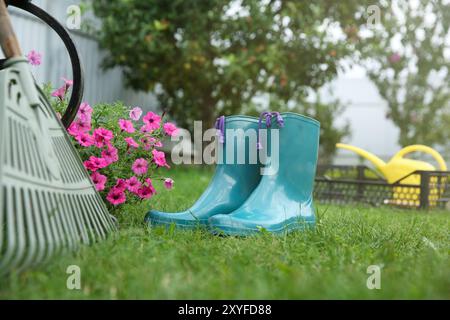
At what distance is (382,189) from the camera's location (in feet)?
10.0

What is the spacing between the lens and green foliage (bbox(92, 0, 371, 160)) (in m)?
4.20

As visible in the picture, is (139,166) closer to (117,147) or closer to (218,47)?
(117,147)

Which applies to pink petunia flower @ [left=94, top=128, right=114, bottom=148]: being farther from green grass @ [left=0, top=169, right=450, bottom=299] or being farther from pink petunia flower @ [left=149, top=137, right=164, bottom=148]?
green grass @ [left=0, top=169, right=450, bottom=299]

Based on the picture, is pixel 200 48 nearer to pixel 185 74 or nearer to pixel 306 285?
pixel 185 74

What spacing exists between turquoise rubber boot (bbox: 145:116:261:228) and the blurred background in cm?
197

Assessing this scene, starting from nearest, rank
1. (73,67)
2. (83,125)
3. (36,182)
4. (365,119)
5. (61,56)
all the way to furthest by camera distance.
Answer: (36,182)
(73,67)
(83,125)
(61,56)
(365,119)

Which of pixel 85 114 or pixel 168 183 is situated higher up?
pixel 85 114

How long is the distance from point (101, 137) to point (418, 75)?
5.09m

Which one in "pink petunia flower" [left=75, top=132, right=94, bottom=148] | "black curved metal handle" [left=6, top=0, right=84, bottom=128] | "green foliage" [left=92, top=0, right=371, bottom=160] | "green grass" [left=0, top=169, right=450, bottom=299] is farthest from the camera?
"green foliage" [left=92, top=0, right=371, bottom=160]

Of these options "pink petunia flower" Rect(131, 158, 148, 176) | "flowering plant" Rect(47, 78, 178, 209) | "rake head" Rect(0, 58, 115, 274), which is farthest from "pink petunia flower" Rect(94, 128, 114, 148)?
"rake head" Rect(0, 58, 115, 274)

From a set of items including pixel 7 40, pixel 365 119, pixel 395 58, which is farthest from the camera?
pixel 365 119

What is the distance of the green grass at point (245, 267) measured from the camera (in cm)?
98

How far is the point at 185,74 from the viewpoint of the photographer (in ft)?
15.4

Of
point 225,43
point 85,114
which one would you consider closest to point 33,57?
point 85,114
